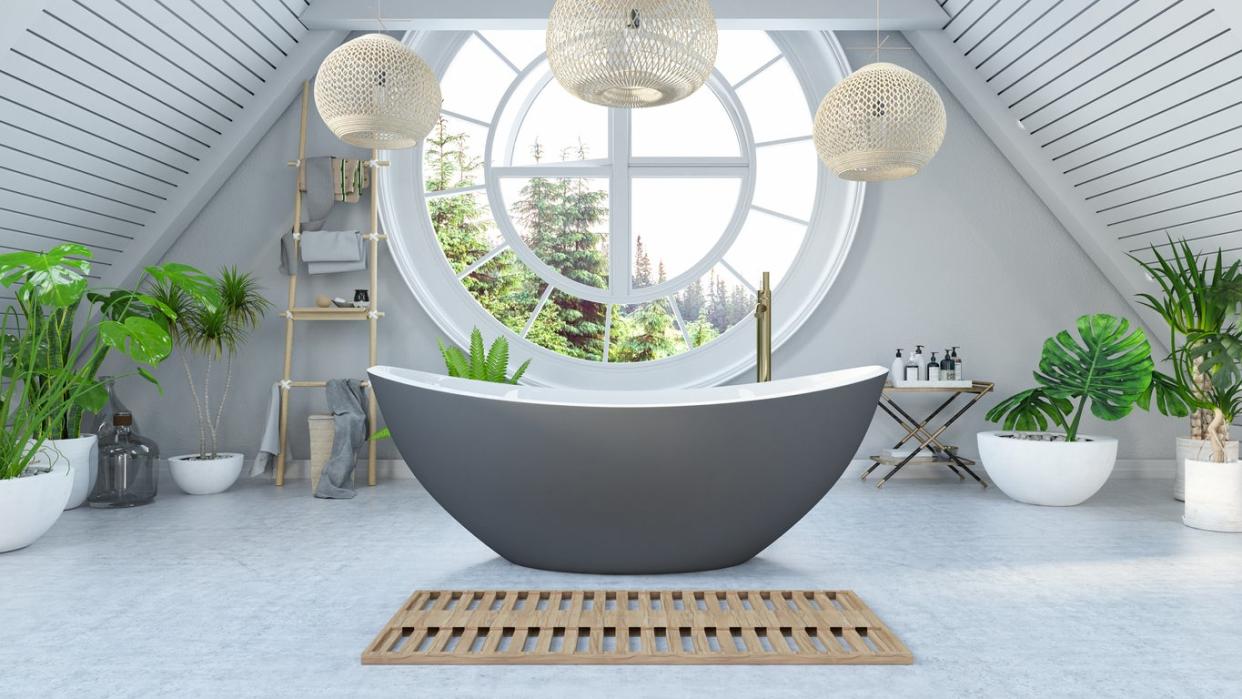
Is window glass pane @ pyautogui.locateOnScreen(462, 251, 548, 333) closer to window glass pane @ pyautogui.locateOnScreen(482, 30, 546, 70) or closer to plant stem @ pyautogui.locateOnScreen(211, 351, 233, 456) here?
window glass pane @ pyautogui.locateOnScreen(482, 30, 546, 70)

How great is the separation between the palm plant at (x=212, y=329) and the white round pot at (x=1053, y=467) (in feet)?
12.2

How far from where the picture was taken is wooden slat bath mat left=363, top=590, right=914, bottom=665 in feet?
6.00

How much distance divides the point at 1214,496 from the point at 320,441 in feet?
13.0

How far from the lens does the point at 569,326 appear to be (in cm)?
488

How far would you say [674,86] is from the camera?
242cm

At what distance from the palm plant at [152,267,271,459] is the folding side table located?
3.34 meters

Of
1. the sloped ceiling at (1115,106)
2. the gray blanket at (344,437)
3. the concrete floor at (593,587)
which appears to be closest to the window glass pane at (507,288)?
the gray blanket at (344,437)

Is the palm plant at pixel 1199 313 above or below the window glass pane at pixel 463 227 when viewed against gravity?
below

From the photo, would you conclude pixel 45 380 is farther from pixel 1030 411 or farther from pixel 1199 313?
pixel 1199 313

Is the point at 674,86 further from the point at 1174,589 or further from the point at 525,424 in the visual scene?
the point at 1174,589

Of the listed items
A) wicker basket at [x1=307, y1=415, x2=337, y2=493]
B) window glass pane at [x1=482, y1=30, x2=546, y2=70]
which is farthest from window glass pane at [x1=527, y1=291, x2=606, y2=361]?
window glass pane at [x1=482, y1=30, x2=546, y2=70]

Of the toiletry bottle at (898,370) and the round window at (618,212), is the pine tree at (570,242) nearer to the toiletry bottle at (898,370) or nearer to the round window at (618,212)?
the round window at (618,212)

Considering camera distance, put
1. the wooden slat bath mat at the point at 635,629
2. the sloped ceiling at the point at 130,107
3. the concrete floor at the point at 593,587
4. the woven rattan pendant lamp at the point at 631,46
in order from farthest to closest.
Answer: the sloped ceiling at the point at 130,107 → the woven rattan pendant lamp at the point at 631,46 → the wooden slat bath mat at the point at 635,629 → the concrete floor at the point at 593,587

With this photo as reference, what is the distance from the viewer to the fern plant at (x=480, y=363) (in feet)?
13.3
